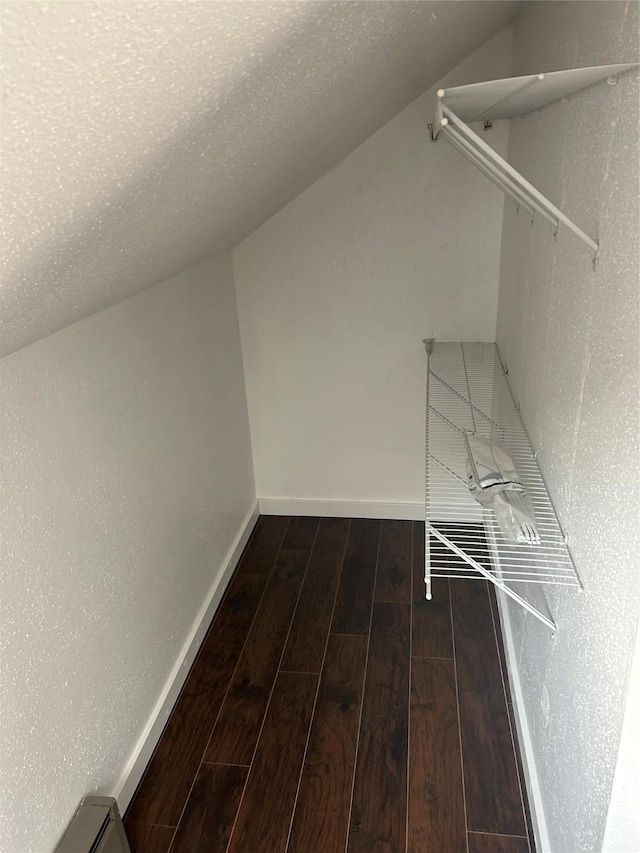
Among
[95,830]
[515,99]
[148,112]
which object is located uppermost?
[515,99]

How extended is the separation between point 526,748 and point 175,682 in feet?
3.58

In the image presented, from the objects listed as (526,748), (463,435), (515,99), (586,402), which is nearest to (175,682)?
(526,748)

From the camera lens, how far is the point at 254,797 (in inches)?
71.6

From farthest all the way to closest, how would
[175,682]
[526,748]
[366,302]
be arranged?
[366,302] < [175,682] < [526,748]

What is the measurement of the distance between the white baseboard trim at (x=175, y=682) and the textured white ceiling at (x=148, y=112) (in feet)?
4.10

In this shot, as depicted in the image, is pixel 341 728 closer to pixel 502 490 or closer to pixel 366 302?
pixel 502 490

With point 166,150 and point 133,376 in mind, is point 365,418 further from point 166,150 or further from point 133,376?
point 166,150

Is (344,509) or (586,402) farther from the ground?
(586,402)

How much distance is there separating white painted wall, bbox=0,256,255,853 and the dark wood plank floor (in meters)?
0.18

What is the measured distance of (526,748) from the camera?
1.83 m

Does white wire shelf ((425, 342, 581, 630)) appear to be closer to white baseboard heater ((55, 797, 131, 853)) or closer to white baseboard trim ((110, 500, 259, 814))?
white baseboard trim ((110, 500, 259, 814))

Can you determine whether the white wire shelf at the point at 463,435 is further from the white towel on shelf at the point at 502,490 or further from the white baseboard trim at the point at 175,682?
the white baseboard trim at the point at 175,682

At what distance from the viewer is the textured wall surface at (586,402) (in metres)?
1.03

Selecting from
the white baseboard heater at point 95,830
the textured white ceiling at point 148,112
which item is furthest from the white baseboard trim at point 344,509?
the textured white ceiling at point 148,112
